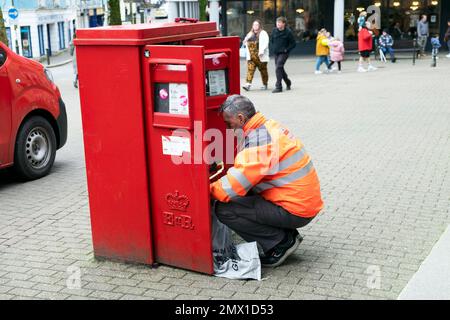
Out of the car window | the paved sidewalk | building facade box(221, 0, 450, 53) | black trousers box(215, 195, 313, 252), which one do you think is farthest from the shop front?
black trousers box(215, 195, 313, 252)

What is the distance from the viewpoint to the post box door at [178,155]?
4492 mm

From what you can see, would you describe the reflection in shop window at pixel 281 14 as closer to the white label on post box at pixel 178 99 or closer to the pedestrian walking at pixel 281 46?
the pedestrian walking at pixel 281 46

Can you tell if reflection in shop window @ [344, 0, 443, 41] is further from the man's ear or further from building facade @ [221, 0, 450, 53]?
the man's ear

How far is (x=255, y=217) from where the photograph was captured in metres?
4.86

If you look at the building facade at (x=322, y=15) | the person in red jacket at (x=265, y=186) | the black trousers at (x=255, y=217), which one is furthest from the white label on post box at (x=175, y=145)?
the building facade at (x=322, y=15)

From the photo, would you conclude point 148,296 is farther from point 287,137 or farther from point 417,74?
point 417,74

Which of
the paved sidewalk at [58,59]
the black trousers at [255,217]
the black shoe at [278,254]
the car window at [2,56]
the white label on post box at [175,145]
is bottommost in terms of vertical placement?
the paved sidewalk at [58,59]

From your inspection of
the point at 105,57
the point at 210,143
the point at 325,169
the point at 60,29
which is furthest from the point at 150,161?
the point at 60,29

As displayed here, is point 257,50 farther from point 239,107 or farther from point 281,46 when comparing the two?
point 239,107

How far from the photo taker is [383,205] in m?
6.62

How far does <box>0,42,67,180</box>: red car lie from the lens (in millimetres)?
7766

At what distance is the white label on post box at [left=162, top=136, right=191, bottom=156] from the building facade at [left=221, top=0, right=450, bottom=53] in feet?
91.8

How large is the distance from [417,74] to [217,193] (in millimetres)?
16516

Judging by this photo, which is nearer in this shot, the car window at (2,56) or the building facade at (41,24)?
the car window at (2,56)
